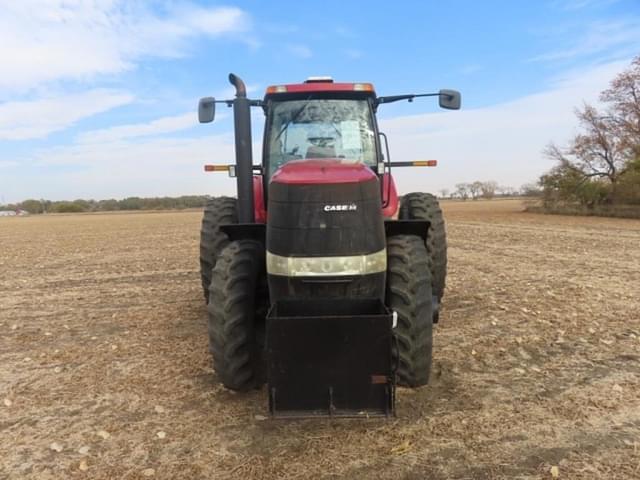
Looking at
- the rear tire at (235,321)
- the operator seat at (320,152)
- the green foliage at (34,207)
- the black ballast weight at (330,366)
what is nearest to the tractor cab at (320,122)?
the operator seat at (320,152)

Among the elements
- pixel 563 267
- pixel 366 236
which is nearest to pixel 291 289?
pixel 366 236

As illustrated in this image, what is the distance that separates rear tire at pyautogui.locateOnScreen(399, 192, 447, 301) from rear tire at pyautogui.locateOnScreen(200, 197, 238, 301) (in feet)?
6.83

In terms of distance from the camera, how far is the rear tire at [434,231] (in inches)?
230

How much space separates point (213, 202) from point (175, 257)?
337 inches

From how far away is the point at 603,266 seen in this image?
33.3 ft

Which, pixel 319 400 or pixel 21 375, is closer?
pixel 319 400

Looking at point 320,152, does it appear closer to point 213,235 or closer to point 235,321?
point 213,235

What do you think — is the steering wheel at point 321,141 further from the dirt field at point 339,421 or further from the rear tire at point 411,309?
the dirt field at point 339,421

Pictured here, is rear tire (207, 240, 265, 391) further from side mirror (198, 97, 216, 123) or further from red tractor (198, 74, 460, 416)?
side mirror (198, 97, 216, 123)

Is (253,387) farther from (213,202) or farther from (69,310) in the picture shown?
(69,310)

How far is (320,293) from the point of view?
347 cm

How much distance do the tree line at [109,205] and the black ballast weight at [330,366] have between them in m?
93.3

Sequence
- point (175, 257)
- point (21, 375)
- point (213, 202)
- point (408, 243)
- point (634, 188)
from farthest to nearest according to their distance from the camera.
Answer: point (634, 188), point (175, 257), point (213, 202), point (21, 375), point (408, 243)

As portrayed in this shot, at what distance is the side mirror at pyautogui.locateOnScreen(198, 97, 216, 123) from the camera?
4.71m
